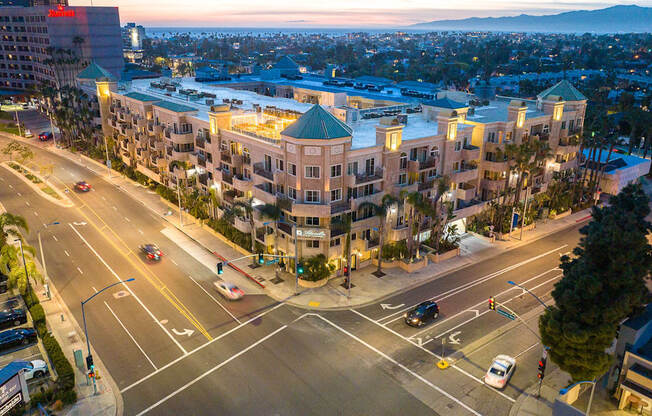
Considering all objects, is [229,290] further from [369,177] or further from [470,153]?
[470,153]

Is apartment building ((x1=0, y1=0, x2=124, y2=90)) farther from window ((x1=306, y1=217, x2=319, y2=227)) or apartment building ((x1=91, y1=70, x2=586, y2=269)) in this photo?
window ((x1=306, y1=217, x2=319, y2=227))

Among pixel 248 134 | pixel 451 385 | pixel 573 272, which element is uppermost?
pixel 248 134

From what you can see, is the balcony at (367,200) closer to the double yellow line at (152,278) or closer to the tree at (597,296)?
the double yellow line at (152,278)

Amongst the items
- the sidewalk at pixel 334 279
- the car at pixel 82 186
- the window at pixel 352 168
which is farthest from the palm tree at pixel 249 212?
the car at pixel 82 186

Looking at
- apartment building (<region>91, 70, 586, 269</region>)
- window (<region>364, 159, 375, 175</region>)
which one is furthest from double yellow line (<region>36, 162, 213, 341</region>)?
window (<region>364, 159, 375, 175</region>)

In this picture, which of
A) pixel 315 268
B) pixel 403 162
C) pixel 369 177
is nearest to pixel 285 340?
pixel 315 268

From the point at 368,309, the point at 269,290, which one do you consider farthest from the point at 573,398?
the point at 269,290

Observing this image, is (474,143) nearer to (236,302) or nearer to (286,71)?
(236,302)
